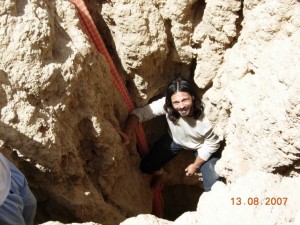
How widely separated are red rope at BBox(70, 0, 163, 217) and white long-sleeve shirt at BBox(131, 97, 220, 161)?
0.10m

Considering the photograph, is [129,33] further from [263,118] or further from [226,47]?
[263,118]

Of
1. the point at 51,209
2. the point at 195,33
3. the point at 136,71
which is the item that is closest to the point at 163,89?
the point at 136,71

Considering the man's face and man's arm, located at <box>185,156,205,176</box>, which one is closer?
the man's face

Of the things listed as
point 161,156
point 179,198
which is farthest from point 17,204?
point 179,198

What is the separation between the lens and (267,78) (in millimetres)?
1443

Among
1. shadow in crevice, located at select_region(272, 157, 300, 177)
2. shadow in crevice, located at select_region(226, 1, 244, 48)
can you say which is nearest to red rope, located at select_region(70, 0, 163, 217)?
shadow in crevice, located at select_region(226, 1, 244, 48)

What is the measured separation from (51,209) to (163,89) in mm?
1078

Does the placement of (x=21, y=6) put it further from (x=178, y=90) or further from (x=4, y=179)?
(x=178, y=90)

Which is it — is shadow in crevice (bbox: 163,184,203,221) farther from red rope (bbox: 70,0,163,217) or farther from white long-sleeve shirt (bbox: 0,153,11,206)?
white long-sleeve shirt (bbox: 0,153,11,206)

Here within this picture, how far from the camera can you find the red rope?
1891mm

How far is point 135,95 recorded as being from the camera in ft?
7.60

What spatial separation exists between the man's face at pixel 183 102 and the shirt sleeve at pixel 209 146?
20cm

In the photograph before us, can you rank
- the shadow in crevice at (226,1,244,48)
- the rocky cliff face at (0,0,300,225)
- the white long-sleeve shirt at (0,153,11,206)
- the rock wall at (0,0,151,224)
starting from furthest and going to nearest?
the shadow in crevice at (226,1,244,48) → the rock wall at (0,0,151,224) → the rocky cliff face at (0,0,300,225) → the white long-sleeve shirt at (0,153,11,206)

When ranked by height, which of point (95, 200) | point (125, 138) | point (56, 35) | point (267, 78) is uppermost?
point (56, 35)
